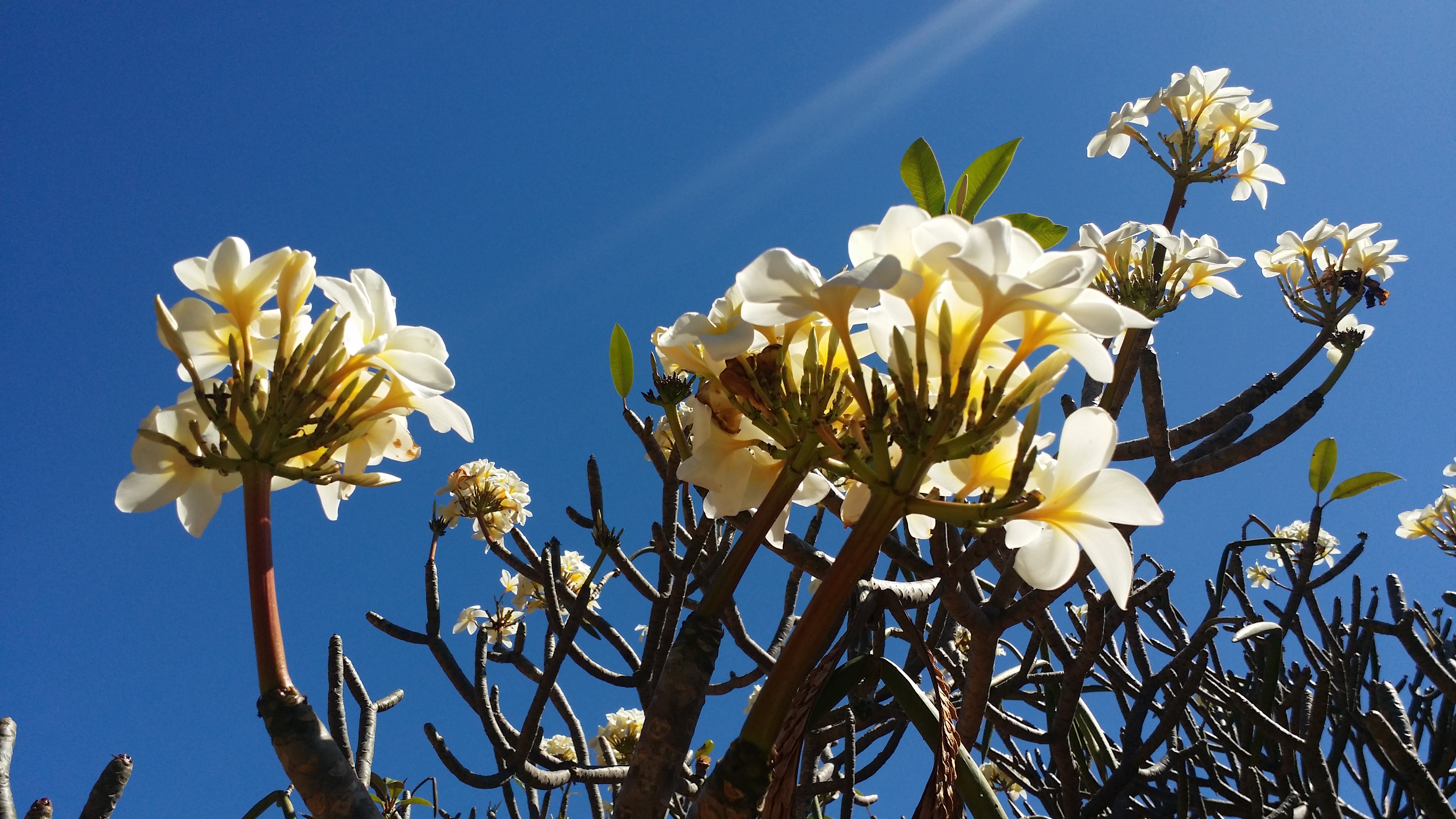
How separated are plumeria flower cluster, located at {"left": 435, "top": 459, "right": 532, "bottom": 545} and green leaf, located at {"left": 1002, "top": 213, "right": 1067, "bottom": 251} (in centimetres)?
323

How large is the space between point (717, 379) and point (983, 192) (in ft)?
2.13

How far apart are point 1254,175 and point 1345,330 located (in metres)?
1.08

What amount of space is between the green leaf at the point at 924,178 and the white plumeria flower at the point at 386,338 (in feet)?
2.53

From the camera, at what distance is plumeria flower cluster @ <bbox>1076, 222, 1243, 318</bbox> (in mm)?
2404

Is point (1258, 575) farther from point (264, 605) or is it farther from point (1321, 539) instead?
point (264, 605)

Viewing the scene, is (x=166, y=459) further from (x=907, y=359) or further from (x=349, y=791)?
(x=907, y=359)

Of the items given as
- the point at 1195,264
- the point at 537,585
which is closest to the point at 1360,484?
the point at 1195,264

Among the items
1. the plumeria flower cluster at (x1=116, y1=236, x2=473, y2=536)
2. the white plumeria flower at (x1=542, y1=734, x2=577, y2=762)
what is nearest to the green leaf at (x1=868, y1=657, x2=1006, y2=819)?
the plumeria flower cluster at (x1=116, y1=236, x2=473, y2=536)

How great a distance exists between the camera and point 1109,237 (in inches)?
85.4

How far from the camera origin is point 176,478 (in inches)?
43.3

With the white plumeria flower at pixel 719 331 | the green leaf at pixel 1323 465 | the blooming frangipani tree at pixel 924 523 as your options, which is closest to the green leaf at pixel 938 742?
the blooming frangipani tree at pixel 924 523

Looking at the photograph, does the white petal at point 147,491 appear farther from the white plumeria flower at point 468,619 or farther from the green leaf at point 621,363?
the white plumeria flower at point 468,619

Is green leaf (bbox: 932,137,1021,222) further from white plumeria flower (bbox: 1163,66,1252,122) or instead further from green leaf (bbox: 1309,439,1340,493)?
white plumeria flower (bbox: 1163,66,1252,122)

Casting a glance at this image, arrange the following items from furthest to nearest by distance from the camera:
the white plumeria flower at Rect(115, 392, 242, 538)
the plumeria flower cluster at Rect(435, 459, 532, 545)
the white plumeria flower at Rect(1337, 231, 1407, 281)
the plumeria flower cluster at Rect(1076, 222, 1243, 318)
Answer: the plumeria flower cluster at Rect(435, 459, 532, 545) < the white plumeria flower at Rect(1337, 231, 1407, 281) < the plumeria flower cluster at Rect(1076, 222, 1243, 318) < the white plumeria flower at Rect(115, 392, 242, 538)
